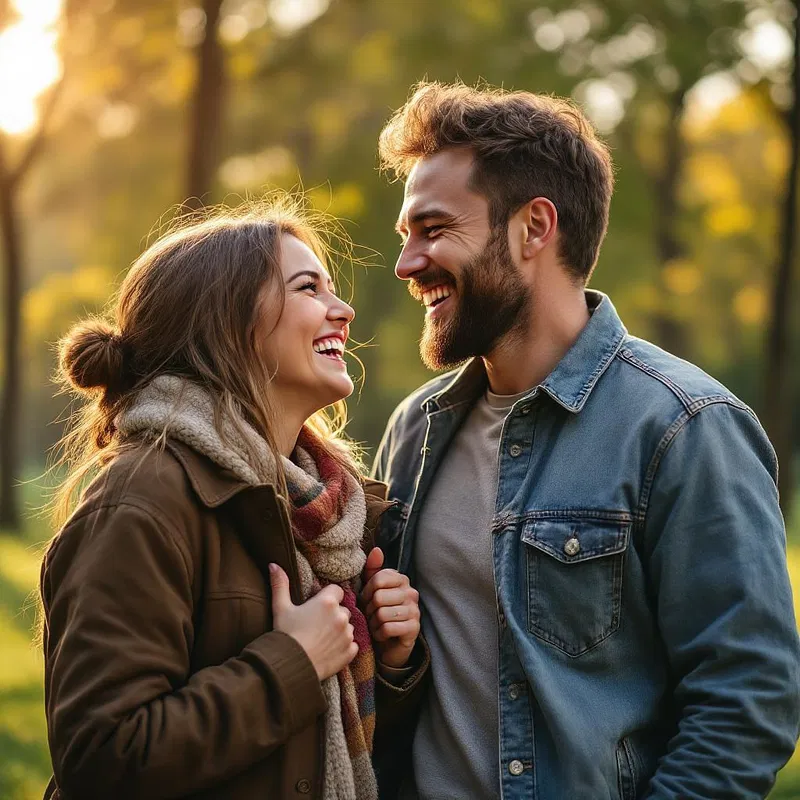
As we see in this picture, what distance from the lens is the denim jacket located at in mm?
2672

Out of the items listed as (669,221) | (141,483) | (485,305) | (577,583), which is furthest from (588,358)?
(669,221)

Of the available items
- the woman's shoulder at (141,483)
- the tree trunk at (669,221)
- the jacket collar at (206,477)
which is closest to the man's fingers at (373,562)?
the jacket collar at (206,477)

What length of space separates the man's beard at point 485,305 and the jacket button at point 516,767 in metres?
1.27

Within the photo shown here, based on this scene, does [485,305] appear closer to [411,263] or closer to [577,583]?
[411,263]

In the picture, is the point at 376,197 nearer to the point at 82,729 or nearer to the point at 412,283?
the point at 412,283

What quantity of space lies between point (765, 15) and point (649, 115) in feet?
25.0

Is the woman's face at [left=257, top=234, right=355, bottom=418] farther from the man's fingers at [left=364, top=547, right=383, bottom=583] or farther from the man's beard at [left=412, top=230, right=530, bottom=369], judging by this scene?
the man's fingers at [left=364, top=547, right=383, bottom=583]

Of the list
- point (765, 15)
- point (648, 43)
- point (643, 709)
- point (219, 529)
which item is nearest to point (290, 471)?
point (219, 529)

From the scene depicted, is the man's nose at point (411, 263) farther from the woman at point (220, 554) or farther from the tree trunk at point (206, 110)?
the tree trunk at point (206, 110)

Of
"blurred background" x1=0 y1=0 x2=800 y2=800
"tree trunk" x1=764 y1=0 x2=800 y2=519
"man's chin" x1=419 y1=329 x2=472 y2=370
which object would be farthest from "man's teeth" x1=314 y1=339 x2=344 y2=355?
"tree trunk" x1=764 y1=0 x2=800 y2=519

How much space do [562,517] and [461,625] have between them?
490 mm

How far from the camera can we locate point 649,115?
66.1ft

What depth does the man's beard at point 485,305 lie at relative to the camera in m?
3.38

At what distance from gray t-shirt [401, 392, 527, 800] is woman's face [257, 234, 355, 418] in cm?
48
